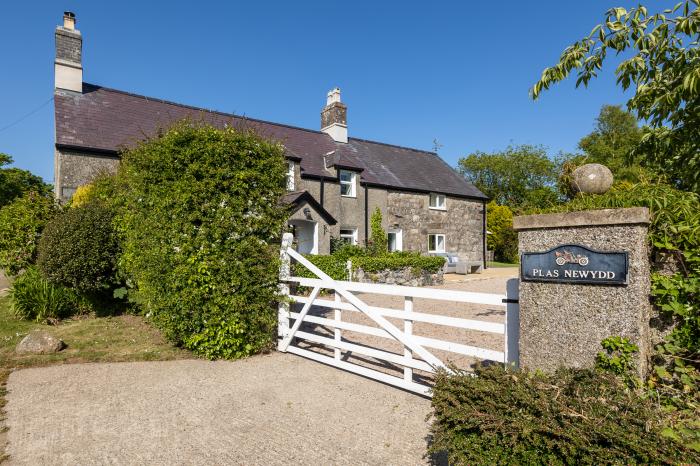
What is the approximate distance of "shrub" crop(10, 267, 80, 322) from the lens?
8883 millimetres

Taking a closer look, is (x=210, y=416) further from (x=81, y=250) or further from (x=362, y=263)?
(x=362, y=263)

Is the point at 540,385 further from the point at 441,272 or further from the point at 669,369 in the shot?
the point at 441,272

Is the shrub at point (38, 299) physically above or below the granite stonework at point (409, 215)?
below

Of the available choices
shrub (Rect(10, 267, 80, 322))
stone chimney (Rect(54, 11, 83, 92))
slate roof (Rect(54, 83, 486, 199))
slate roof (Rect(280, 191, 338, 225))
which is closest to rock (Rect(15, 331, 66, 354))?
shrub (Rect(10, 267, 80, 322))

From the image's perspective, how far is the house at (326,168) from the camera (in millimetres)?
15047

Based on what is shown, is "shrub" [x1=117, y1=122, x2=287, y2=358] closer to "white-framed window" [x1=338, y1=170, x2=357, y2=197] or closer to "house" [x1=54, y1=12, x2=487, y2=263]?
"house" [x1=54, y1=12, x2=487, y2=263]

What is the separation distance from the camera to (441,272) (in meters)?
17.4

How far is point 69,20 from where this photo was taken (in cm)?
1650

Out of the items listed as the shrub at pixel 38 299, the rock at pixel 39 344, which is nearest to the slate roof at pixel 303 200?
the shrub at pixel 38 299

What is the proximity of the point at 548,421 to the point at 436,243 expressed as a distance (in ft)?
71.8

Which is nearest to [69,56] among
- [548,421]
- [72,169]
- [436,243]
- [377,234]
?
[72,169]

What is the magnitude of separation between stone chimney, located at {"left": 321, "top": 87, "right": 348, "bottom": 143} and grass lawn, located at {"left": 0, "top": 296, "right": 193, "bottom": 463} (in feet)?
53.3

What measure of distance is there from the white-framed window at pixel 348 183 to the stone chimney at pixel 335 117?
11.9 ft

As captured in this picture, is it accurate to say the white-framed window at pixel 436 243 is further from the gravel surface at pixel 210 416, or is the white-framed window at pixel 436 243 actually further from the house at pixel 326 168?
the gravel surface at pixel 210 416
